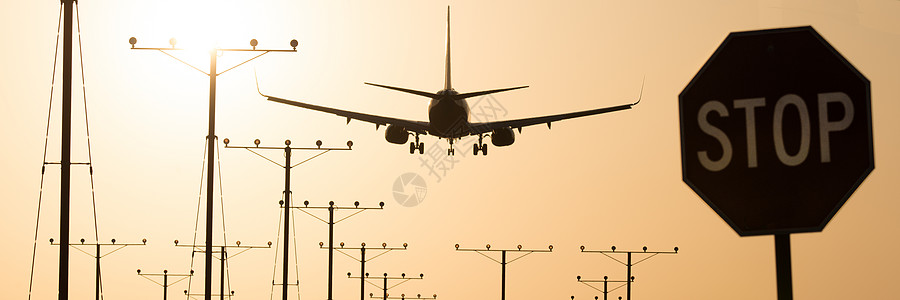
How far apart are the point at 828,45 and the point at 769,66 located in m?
0.33

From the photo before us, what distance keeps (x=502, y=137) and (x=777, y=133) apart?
208 feet

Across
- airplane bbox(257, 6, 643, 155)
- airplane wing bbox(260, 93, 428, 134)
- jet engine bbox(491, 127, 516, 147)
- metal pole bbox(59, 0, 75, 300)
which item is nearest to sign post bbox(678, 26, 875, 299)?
metal pole bbox(59, 0, 75, 300)

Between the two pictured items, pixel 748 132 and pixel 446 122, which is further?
pixel 446 122

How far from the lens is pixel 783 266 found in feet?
22.2

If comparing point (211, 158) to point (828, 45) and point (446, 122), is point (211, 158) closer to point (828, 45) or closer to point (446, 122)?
point (446, 122)

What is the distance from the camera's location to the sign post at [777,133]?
22.0 feet

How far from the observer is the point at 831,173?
265 inches

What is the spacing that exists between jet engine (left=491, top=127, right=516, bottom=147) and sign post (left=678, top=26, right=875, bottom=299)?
206ft

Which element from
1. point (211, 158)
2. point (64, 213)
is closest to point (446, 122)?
point (211, 158)

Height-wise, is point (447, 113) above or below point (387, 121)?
below

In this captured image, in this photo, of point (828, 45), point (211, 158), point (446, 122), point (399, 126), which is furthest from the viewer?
point (399, 126)

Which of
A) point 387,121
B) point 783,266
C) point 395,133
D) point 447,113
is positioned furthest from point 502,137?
point 783,266

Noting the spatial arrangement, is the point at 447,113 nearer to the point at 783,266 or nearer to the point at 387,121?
the point at 387,121

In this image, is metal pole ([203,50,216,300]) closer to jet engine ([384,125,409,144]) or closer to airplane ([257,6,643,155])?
airplane ([257,6,643,155])
